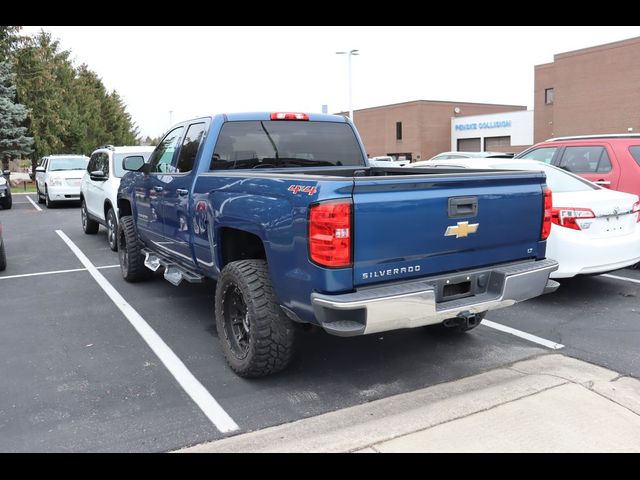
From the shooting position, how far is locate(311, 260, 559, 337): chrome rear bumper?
339cm

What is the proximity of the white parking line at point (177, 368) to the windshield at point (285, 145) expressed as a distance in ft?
5.44

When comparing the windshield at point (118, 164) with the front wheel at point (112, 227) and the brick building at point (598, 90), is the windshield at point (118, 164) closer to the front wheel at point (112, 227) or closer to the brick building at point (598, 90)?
the front wheel at point (112, 227)

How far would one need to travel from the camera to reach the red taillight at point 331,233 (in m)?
3.35

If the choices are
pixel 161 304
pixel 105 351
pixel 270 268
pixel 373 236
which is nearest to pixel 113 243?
pixel 161 304

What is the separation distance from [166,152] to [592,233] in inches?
182

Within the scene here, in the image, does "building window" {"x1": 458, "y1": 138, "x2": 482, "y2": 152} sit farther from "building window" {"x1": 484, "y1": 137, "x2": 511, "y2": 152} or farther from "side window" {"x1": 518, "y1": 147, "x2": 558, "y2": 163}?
"side window" {"x1": 518, "y1": 147, "x2": 558, "y2": 163}

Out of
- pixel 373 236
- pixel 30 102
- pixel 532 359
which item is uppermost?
pixel 30 102

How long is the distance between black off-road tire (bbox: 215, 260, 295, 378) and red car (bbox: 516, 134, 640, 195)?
6.14m

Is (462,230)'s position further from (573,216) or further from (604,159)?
(604,159)

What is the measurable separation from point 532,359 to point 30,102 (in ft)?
120

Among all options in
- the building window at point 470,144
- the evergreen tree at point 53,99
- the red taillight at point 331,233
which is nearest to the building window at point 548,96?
the building window at point 470,144

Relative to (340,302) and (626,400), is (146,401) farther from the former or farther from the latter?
(626,400)

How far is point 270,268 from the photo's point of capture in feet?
12.7

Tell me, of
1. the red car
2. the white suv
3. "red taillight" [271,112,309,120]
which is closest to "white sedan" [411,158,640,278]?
the red car
